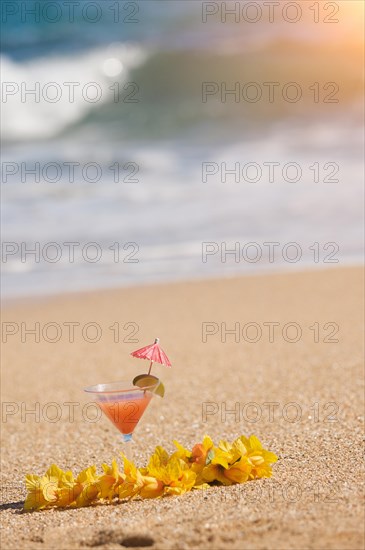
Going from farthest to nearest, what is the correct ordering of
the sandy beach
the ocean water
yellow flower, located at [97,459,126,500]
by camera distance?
the ocean water
yellow flower, located at [97,459,126,500]
the sandy beach

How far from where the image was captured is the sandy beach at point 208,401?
2588 mm

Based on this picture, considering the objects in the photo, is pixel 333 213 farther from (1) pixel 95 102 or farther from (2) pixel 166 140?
(1) pixel 95 102

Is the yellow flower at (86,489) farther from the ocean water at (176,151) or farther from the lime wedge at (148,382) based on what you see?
the ocean water at (176,151)

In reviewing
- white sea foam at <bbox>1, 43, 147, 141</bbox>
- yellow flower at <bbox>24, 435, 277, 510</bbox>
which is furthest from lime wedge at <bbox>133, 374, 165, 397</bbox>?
white sea foam at <bbox>1, 43, 147, 141</bbox>

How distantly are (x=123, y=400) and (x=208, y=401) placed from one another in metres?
2.36

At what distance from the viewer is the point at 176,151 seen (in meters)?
18.4

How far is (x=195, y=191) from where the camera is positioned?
1562 cm

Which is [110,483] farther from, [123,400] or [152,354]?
[152,354]

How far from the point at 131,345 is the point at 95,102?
50.1ft

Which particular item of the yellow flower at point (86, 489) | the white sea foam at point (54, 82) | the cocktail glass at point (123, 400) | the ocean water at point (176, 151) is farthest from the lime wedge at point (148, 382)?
the white sea foam at point (54, 82)

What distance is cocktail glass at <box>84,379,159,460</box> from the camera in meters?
3.10

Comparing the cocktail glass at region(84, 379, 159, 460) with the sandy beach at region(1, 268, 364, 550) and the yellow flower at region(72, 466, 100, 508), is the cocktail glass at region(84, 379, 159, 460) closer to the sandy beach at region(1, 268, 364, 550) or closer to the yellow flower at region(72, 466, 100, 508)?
the yellow flower at region(72, 466, 100, 508)

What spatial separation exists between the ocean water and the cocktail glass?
25.5 ft

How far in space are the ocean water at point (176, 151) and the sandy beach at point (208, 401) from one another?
5.04 feet
